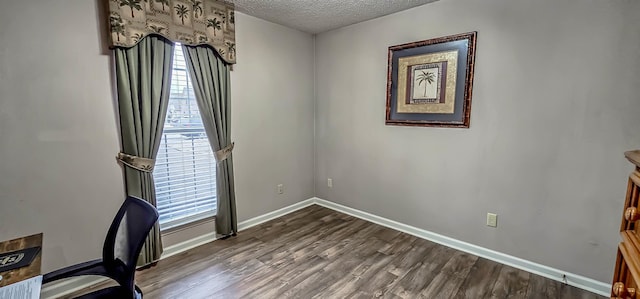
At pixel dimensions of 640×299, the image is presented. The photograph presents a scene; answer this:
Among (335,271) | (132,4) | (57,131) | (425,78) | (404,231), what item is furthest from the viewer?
(404,231)

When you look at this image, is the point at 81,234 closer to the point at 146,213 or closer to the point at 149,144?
the point at 149,144

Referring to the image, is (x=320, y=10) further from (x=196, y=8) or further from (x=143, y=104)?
(x=143, y=104)

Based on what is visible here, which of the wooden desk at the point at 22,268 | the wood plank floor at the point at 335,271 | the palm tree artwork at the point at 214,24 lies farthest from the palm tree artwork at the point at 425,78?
the wooden desk at the point at 22,268

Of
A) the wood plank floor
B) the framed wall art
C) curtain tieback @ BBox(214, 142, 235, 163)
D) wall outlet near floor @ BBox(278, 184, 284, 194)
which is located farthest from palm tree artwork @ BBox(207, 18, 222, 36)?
the wood plank floor

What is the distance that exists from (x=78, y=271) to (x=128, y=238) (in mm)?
234

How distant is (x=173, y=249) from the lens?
2.59 meters

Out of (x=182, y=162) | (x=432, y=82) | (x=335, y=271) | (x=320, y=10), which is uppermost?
(x=320, y=10)

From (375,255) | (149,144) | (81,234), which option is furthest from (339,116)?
(81,234)

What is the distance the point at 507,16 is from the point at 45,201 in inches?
147

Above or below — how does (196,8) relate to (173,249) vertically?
above

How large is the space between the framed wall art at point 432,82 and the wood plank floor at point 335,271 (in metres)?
1.26

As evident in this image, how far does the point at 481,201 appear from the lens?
99.0 inches

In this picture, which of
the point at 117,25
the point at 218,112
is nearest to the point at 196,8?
the point at 117,25

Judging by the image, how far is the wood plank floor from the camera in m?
2.05
